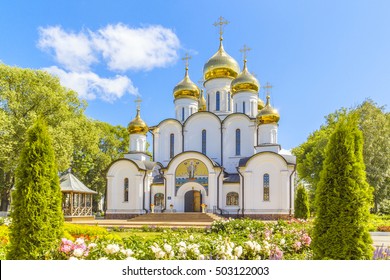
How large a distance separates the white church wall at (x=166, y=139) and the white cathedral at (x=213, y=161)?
0.08 metres

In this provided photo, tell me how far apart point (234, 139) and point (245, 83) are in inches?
184

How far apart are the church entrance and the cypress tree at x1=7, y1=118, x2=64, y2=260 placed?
66.4 feet

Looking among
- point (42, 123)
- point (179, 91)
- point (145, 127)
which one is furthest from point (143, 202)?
point (42, 123)

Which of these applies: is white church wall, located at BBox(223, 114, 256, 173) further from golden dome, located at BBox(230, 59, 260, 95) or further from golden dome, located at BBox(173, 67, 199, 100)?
golden dome, located at BBox(173, 67, 199, 100)

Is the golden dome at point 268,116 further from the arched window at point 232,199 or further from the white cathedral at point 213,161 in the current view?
the arched window at point 232,199

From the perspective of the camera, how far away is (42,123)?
779 cm

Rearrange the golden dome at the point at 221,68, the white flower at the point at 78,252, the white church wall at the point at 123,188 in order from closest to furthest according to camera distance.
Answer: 1. the white flower at the point at 78,252
2. the white church wall at the point at 123,188
3. the golden dome at the point at 221,68

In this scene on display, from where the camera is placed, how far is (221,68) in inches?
1254

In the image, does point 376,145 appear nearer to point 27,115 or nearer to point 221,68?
point 221,68

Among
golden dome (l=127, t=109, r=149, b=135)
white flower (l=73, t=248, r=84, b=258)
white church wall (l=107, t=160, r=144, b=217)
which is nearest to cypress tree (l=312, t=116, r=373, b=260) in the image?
white flower (l=73, t=248, r=84, b=258)

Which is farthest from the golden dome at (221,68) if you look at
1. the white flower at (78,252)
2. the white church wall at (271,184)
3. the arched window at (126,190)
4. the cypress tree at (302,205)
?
the white flower at (78,252)

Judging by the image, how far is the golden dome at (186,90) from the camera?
32500 millimetres
